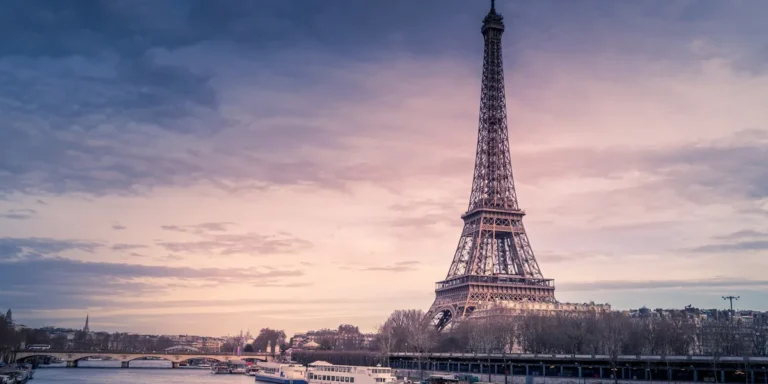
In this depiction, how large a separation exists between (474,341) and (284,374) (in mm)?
29708

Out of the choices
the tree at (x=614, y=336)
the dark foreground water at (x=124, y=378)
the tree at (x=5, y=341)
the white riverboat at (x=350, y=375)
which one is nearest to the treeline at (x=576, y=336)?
the tree at (x=614, y=336)

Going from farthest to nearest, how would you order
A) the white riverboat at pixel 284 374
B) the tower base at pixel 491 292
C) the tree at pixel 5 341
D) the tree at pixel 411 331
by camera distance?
the tree at pixel 5 341 < the tower base at pixel 491 292 < the tree at pixel 411 331 < the white riverboat at pixel 284 374

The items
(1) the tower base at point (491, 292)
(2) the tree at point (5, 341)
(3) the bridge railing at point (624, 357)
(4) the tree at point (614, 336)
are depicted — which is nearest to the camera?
(3) the bridge railing at point (624, 357)

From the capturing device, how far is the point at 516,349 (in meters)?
120

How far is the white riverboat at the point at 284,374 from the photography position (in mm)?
97188

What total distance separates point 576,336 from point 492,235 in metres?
33.0

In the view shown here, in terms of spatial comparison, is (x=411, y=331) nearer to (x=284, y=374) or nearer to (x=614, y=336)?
(x=284, y=374)

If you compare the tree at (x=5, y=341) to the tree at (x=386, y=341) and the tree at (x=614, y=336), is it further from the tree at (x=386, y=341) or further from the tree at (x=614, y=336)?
the tree at (x=614, y=336)

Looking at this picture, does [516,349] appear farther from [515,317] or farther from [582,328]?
[582,328]

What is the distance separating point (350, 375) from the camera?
3206 inches

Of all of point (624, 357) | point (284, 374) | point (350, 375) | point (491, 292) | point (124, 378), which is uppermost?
point (491, 292)

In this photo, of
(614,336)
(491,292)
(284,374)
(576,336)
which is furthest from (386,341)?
→ (614,336)

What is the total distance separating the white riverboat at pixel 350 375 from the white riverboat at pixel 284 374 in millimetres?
3356

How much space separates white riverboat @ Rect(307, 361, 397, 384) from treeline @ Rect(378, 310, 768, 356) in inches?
864
